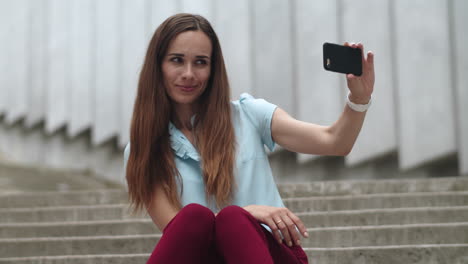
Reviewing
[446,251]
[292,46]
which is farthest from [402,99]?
[446,251]

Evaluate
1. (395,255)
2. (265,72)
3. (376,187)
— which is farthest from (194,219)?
(265,72)

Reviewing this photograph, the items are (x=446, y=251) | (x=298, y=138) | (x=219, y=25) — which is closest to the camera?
(x=298, y=138)

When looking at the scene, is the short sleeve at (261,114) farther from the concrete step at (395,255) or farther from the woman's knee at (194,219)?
the concrete step at (395,255)

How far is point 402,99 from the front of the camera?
23.1 feet

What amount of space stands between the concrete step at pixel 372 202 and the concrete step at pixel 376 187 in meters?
0.50

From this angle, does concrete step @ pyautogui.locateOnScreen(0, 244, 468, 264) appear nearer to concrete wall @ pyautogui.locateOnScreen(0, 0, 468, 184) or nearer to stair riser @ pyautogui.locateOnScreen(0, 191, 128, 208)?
stair riser @ pyautogui.locateOnScreen(0, 191, 128, 208)

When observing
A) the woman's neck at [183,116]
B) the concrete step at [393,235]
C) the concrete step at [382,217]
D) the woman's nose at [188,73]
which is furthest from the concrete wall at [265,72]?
the woman's nose at [188,73]

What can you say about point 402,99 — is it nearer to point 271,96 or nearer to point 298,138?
point 271,96

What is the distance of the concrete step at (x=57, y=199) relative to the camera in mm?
4973

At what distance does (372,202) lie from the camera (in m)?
4.07

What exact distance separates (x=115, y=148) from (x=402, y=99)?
16.6 feet

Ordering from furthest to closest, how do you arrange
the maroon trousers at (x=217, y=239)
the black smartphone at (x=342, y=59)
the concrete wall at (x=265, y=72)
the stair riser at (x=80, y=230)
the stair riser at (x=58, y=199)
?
the concrete wall at (x=265, y=72) → the stair riser at (x=58, y=199) → the stair riser at (x=80, y=230) → the maroon trousers at (x=217, y=239) → the black smartphone at (x=342, y=59)

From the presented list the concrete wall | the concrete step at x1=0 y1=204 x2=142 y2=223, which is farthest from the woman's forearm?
the concrete wall

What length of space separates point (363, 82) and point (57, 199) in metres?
3.99
